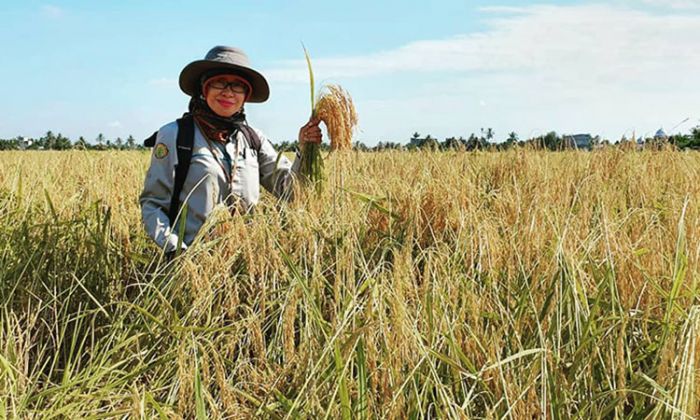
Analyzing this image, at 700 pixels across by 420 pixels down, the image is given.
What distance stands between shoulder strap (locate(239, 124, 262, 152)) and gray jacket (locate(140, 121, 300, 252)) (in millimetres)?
36

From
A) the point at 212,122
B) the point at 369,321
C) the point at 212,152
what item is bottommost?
the point at 369,321

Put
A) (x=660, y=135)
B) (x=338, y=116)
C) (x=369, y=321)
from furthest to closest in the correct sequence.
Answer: (x=660, y=135) → (x=338, y=116) → (x=369, y=321)

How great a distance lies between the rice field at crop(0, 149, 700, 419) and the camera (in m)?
1.28

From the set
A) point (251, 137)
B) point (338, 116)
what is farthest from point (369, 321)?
point (251, 137)

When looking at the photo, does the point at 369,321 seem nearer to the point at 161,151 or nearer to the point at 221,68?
the point at 161,151

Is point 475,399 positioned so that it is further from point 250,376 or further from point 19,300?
point 19,300

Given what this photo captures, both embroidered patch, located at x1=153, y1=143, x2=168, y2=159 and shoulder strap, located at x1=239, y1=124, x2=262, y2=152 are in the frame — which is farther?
shoulder strap, located at x1=239, y1=124, x2=262, y2=152

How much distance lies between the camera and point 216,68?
251cm

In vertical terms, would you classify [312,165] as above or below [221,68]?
below

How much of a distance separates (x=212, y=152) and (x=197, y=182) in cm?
15

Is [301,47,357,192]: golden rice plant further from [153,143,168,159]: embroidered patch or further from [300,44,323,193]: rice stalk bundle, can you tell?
[153,143,168,159]: embroidered patch

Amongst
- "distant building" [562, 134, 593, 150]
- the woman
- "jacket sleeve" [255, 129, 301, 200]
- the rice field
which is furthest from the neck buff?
"distant building" [562, 134, 593, 150]

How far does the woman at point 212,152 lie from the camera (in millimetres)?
2357

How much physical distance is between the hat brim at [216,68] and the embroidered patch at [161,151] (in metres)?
0.33
